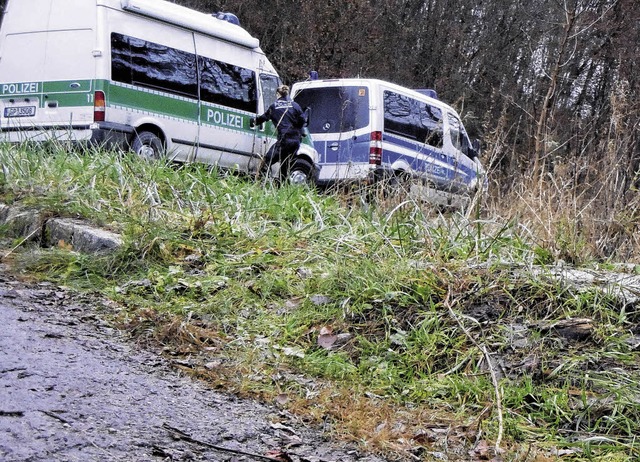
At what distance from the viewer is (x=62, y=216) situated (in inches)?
184

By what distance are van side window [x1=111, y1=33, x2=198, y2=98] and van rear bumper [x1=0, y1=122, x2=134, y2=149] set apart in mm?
659

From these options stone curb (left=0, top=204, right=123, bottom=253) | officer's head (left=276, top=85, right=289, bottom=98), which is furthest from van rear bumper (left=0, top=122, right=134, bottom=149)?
officer's head (left=276, top=85, right=289, bottom=98)

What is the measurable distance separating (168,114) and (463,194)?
17.4 feet

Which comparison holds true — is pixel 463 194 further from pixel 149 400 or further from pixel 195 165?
pixel 149 400

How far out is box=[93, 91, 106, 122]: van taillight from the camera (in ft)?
26.9

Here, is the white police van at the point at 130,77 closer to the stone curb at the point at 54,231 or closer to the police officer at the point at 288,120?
the police officer at the point at 288,120

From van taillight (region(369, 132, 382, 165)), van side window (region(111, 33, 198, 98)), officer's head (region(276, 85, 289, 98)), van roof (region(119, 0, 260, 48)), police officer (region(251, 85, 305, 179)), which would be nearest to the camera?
van side window (region(111, 33, 198, 98))

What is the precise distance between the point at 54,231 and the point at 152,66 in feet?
16.1

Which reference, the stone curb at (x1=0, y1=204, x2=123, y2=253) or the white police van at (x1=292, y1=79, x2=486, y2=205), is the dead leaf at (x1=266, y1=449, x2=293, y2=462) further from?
the white police van at (x1=292, y1=79, x2=486, y2=205)

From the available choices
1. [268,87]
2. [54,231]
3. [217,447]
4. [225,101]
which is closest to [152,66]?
[225,101]

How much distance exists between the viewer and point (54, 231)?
14.9ft

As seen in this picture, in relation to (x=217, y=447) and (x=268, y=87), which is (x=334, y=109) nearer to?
(x=268, y=87)

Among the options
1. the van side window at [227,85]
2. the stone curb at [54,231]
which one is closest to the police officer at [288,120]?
the van side window at [227,85]

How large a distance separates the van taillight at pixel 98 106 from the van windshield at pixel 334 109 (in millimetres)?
3411
